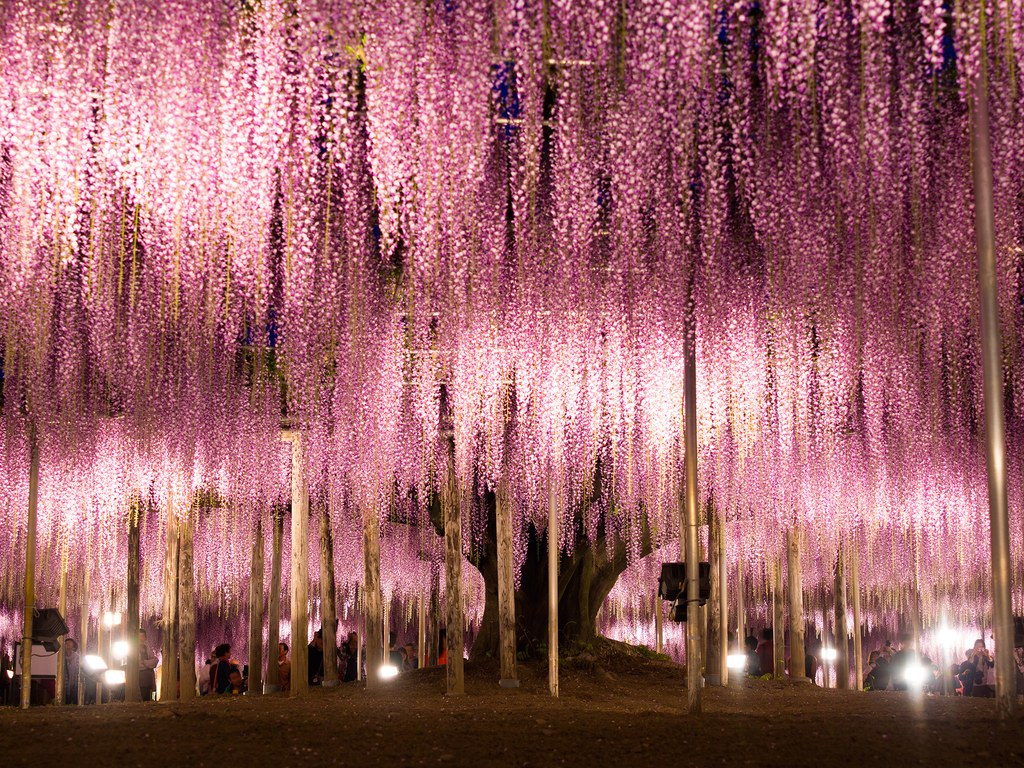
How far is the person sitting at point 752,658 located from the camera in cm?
2094

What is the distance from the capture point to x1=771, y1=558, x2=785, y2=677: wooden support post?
2261cm

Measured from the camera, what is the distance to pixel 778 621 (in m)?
24.9

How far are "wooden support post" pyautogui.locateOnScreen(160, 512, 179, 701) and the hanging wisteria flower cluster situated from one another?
0.57 meters

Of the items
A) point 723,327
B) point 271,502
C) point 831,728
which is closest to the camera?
point 831,728

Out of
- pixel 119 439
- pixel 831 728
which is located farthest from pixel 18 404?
pixel 831 728

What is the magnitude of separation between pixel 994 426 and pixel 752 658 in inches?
612

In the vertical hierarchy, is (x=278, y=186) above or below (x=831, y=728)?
above

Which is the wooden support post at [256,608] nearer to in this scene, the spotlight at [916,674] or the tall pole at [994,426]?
the spotlight at [916,674]

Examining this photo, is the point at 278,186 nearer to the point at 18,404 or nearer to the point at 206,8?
the point at 206,8

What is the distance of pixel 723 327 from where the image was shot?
11.4 m

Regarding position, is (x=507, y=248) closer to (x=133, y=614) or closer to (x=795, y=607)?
(x=133, y=614)

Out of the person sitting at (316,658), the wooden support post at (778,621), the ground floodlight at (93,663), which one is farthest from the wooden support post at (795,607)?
the ground floodlight at (93,663)

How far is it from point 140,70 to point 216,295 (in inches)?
129

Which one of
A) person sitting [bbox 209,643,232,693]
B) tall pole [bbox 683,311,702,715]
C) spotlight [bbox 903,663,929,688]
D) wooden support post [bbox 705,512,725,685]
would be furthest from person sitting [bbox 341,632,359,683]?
tall pole [bbox 683,311,702,715]
